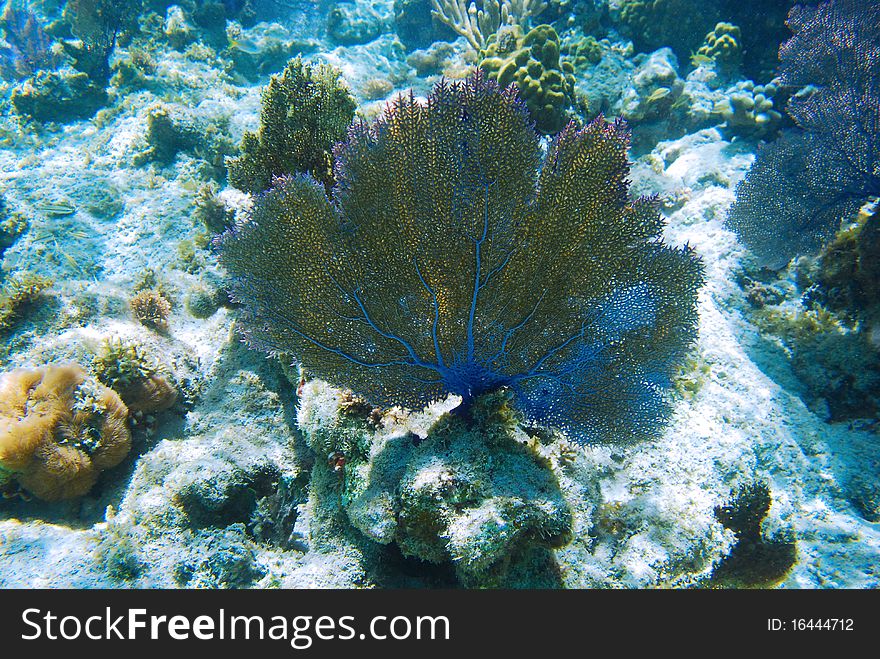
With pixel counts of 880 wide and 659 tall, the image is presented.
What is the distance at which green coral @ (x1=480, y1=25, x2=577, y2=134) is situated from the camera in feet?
19.7

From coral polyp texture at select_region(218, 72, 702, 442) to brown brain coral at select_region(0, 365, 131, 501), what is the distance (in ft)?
7.23

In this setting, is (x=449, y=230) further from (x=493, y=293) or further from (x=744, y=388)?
A: (x=744, y=388)

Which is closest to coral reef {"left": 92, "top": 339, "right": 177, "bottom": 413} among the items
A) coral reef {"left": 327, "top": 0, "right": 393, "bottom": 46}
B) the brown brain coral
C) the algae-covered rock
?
the brown brain coral

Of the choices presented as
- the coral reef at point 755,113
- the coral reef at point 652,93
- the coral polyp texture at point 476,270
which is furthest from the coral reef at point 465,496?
the coral reef at point 755,113

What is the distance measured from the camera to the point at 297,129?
4.67 meters

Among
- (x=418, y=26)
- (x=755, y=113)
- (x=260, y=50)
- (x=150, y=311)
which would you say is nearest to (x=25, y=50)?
(x=260, y=50)

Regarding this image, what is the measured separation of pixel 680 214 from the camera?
6.68 meters

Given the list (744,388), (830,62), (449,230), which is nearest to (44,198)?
(449,230)

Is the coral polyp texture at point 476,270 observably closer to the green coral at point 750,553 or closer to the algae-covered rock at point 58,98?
the green coral at point 750,553

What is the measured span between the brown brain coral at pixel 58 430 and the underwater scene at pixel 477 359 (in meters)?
0.02

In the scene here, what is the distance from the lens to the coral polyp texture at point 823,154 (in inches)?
197

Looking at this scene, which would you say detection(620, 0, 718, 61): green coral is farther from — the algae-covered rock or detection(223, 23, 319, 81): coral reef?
the algae-covered rock

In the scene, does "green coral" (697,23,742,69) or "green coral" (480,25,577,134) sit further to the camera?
"green coral" (697,23,742,69)
